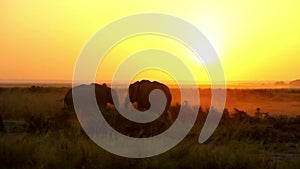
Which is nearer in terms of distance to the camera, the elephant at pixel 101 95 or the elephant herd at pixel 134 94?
the elephant herd at pixel 134 94

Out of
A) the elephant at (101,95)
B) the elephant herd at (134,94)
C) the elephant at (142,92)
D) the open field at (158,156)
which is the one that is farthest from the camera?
the elephant at (101,95)

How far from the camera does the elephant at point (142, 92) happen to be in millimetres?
22172

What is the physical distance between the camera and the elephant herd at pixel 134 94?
22297 mm

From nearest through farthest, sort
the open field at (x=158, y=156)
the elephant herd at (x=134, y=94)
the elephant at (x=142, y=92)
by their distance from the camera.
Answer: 1. the open field at (x=158, y=156)
2. the elephant at (x=142, y=92)
3. the elephant herd at (x=134, y=94)

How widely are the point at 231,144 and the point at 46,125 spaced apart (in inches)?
223

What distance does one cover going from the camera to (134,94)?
75.6ft

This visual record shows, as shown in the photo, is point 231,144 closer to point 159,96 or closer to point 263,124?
point 263,124

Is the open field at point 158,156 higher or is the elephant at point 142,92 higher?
the elephant at point 142,92

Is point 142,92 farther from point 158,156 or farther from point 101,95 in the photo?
point 158,156

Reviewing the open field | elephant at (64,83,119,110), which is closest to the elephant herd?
elephant at (64,83,119,110)

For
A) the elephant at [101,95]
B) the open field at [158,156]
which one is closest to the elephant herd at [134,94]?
the elephant at [101,95]

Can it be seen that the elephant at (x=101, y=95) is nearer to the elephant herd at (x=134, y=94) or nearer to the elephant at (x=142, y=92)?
the elephant herd at (x=134, y=94)

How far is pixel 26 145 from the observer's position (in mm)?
11289

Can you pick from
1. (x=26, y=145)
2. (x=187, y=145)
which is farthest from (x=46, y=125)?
(x=187, y=145)
